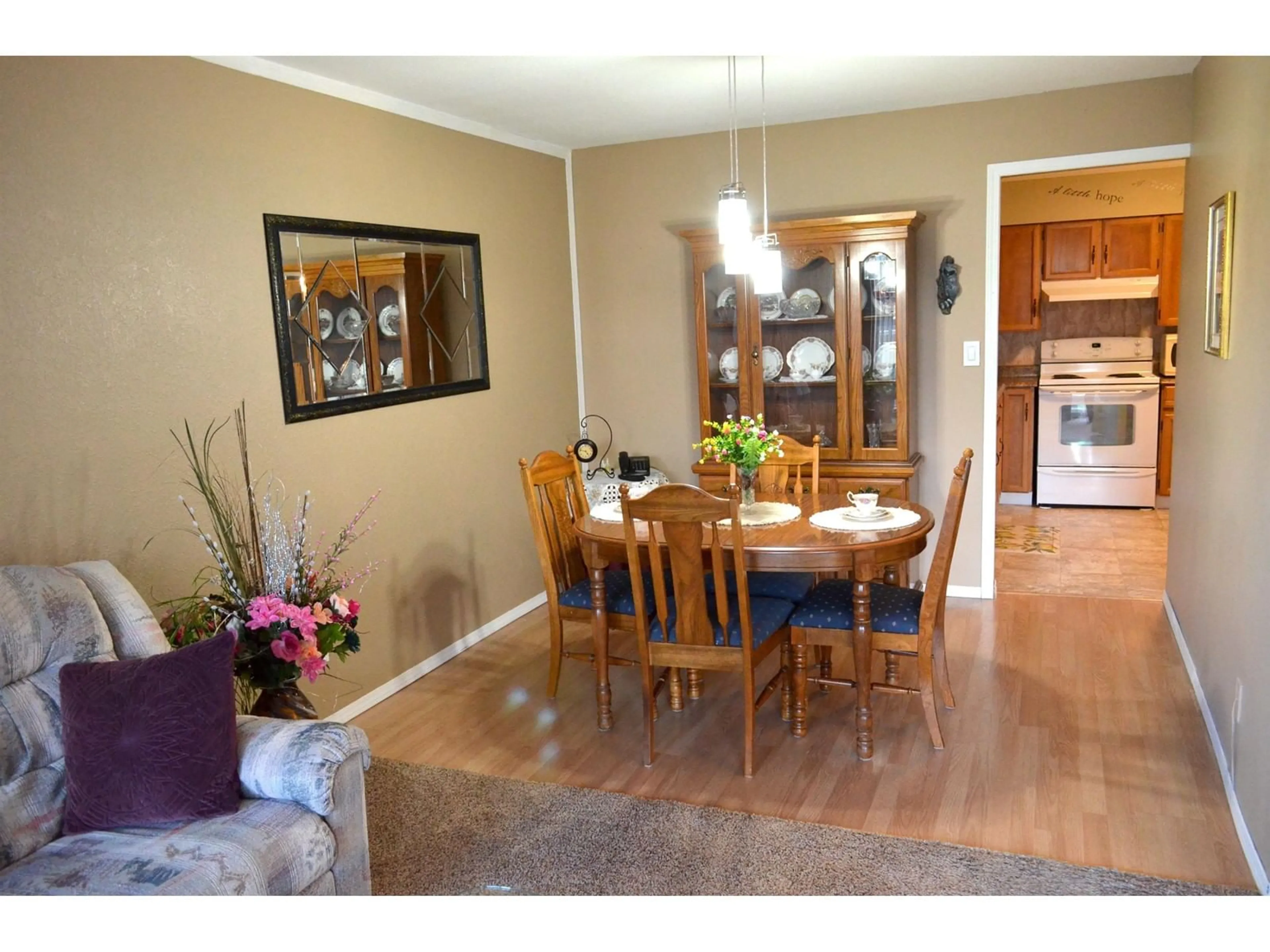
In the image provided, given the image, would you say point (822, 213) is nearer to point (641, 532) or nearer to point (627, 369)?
point (627, 369)

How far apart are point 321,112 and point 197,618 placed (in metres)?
1.93

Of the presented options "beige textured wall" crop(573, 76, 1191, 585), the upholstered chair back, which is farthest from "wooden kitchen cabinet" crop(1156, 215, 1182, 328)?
the upholstered chair back

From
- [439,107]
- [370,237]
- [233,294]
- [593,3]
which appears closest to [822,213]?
[439,107]

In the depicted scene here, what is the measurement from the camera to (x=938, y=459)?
4656mm

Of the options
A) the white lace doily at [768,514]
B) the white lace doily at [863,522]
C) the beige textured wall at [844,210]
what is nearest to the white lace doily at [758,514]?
the white lace doily at [768,514]

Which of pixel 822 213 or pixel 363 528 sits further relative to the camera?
pixel 822 213

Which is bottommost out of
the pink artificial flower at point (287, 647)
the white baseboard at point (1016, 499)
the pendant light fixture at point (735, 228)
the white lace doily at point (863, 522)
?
the white baseboard at point (1016, 499)

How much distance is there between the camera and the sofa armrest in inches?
81.2

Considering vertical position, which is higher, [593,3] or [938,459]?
[593,3]

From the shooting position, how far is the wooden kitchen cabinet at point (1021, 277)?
263 inches

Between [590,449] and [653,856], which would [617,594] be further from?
[590,449]

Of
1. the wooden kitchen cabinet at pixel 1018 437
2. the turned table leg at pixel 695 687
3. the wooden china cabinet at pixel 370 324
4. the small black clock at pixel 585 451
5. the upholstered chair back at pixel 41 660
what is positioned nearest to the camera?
the upholstered chair back at pixel 41 660

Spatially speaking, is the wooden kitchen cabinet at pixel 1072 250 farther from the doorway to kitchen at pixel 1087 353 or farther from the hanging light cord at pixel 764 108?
the hanging light cord at pixel 764 108

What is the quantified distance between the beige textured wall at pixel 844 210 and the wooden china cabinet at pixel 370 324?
4.36 ft
